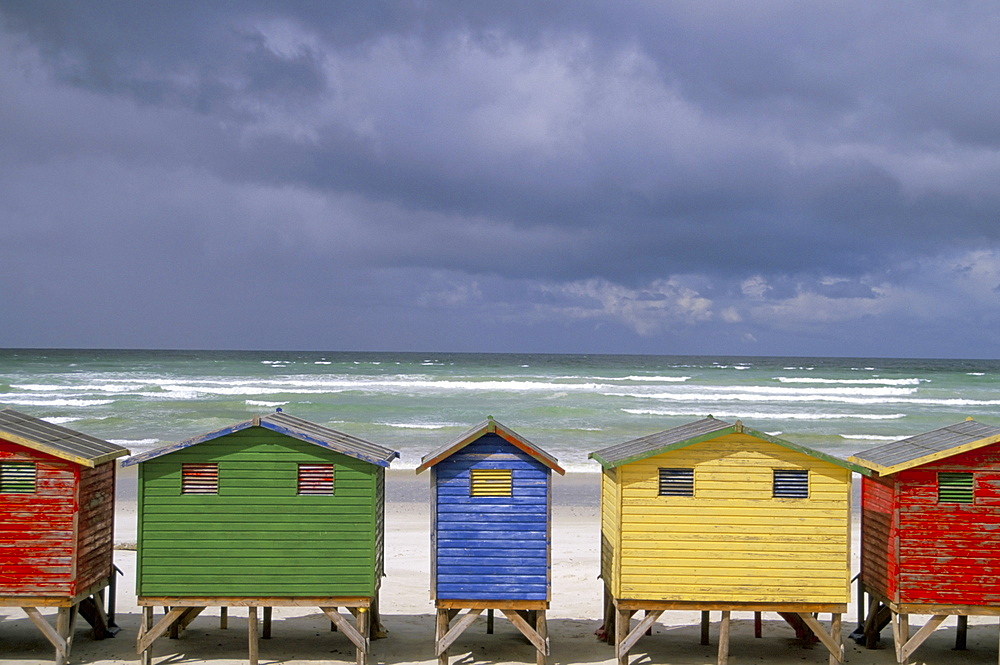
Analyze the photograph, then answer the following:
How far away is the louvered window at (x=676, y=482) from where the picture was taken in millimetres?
13586

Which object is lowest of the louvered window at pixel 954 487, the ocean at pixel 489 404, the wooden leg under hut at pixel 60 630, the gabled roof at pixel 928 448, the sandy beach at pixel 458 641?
the sandy beach at pixel 458 641

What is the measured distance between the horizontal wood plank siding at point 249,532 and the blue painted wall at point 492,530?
1165 millimetres

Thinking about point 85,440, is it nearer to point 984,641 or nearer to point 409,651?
point 409,651

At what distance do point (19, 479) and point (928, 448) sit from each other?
14.1m

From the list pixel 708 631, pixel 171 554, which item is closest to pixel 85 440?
pixel 171 554

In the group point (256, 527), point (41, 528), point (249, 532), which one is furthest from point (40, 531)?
point (256, 527)

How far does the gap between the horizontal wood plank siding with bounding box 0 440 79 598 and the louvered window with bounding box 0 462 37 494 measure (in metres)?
0.07

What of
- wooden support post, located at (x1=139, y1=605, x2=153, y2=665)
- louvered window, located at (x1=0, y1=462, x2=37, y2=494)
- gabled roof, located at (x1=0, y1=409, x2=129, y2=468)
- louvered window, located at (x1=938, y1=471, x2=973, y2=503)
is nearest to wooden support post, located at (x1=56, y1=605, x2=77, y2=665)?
wooden support post, located at (x1=139, y1=605, x2=153, y2=665)

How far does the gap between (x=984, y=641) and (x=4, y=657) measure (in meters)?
16.4

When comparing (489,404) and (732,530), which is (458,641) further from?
(489,404)

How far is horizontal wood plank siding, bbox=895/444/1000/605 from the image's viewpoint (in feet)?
44.5

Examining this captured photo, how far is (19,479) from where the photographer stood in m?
13.4

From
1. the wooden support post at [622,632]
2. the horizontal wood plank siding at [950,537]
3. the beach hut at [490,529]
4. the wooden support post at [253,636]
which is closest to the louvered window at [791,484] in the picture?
the horizontal wood plank siding at [950,537]

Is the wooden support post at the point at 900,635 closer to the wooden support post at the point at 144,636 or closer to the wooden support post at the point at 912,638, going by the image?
the wooden support post at the point at 912,638
